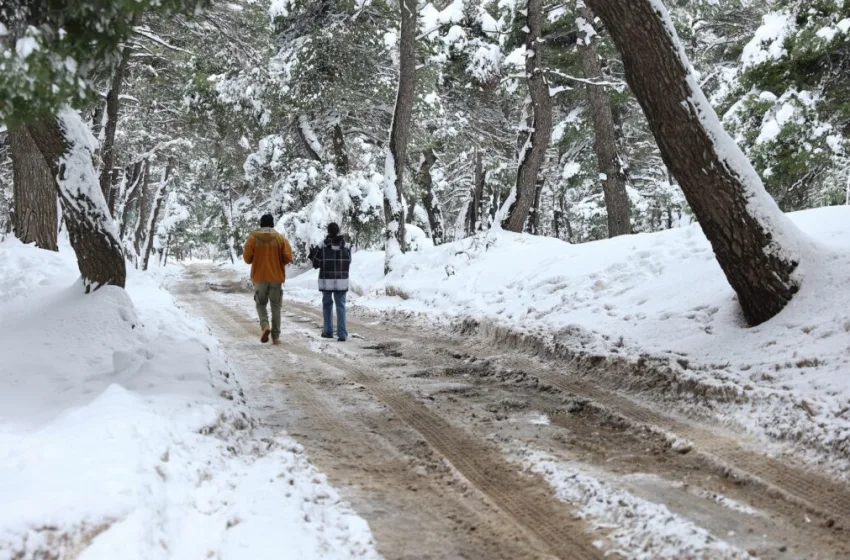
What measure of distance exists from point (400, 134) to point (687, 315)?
33.4 feet

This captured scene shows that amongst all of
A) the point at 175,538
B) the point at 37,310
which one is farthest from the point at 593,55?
the point at 175,538

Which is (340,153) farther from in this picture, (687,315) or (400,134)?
(687,315)

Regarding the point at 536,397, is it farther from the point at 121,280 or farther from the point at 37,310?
the point at 37,310

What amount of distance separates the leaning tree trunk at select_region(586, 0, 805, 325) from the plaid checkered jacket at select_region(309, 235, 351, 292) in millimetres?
5377

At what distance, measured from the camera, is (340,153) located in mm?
20141

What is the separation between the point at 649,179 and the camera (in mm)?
23719

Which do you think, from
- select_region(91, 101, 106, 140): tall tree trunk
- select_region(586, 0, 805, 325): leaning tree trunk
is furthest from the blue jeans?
select_region(91, 101, 106, 140): tall tree trunk

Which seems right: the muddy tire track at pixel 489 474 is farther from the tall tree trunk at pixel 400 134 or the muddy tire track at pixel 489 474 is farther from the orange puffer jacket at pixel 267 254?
the tall tree trunk at pixel 400 134

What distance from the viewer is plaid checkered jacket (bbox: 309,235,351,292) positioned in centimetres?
949

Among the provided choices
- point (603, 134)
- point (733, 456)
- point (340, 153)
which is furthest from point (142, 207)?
point (733, 456)

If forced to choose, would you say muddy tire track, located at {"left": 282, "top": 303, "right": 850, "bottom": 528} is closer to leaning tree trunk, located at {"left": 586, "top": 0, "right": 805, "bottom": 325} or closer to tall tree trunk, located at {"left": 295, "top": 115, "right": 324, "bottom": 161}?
leaning tree trunk, located at {"left": 586, "top": 0, "right": 805, "bottom": 325}

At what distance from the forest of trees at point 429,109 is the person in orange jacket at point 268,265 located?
227cm

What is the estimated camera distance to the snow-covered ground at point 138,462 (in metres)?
2.64

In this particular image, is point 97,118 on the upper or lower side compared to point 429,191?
upper
